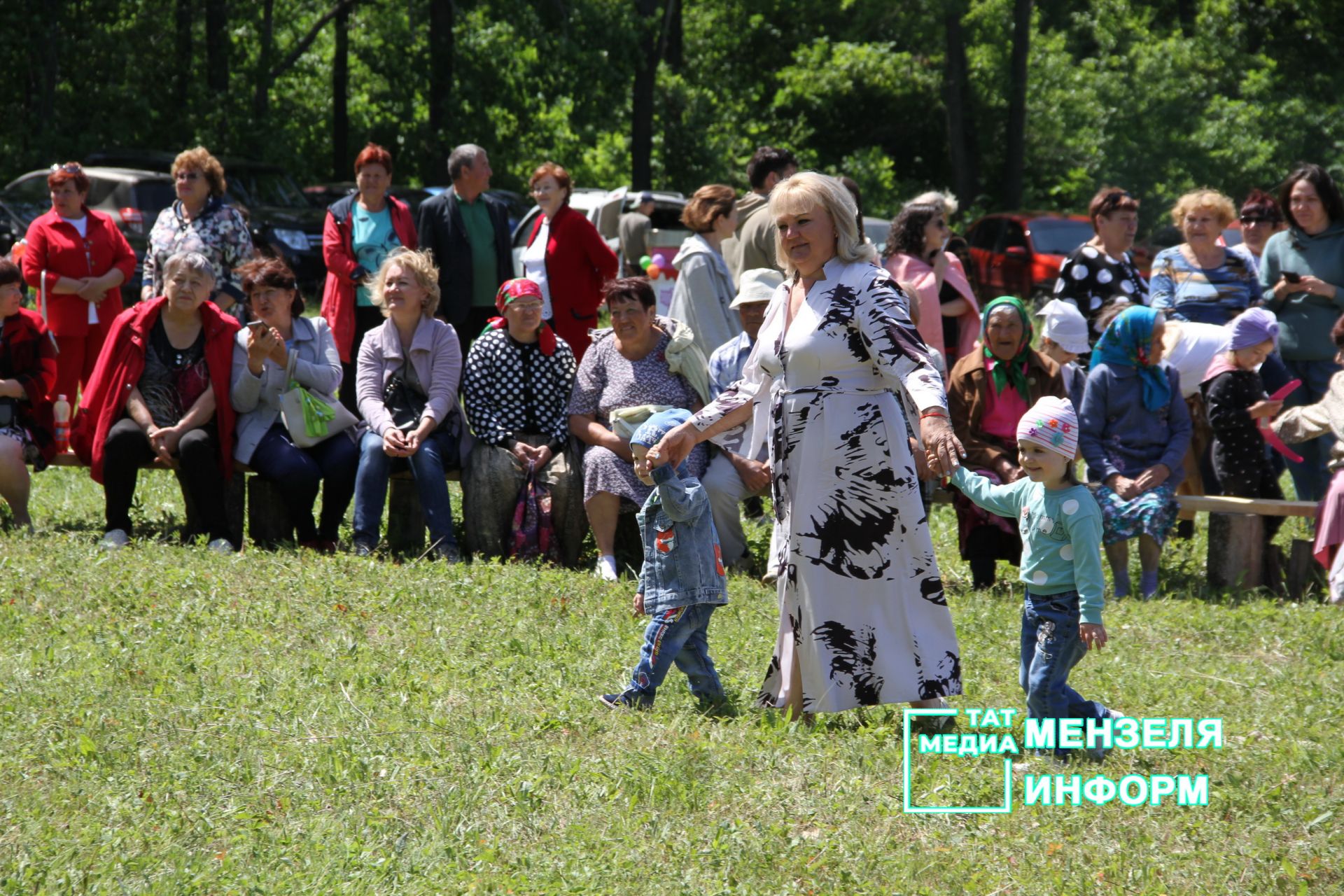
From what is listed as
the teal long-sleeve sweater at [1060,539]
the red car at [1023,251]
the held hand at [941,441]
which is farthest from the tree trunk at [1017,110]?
the held hand at [941,441]

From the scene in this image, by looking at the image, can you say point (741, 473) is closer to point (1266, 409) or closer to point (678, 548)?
point (678, 548)

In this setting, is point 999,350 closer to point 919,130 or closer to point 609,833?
point 609,833

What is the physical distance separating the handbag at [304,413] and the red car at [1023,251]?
1409 centimetres

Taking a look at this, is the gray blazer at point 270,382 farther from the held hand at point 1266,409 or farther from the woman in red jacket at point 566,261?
the held hand at point 1266,409

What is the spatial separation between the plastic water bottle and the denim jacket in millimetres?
4556

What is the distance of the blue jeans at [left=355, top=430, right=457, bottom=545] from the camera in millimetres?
7926

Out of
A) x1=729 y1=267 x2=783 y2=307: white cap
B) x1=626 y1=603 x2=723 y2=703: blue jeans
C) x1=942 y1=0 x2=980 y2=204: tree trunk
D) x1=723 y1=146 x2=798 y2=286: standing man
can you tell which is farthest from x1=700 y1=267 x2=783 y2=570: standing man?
x1=942 y1=0 x2=980 y2=204: tree trunk

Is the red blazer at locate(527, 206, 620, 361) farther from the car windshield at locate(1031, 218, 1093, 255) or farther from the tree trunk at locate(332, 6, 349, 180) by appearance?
the tree trunk at locate(332, 6, 349, 180)

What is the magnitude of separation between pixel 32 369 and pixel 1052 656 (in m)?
6.01

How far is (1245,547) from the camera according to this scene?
314 inches

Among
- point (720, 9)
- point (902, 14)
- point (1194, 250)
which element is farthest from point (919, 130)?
point (1194, 250)

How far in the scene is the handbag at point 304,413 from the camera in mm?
8023

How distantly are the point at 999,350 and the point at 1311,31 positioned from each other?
92.5 ft

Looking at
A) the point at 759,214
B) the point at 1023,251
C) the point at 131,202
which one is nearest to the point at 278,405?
the point at 759,214
